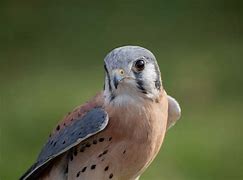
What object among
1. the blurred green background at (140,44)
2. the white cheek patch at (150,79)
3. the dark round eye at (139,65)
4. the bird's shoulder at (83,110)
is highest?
the dark round eye at (139,65)

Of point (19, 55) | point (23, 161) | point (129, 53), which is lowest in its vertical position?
point (23, 161)

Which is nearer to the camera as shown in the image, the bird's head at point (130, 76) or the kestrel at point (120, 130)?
the bird's head at point (130, 76)

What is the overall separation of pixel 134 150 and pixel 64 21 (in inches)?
230

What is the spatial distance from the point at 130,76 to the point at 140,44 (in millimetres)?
5204

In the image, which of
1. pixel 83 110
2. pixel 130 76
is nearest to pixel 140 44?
pixel 83 110

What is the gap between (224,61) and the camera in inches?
314

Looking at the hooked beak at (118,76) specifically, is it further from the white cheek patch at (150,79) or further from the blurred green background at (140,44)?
the blurred green background at (140,44)

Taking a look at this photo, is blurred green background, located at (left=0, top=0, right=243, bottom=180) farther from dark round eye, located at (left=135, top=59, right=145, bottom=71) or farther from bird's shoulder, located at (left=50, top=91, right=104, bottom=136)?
dark round eye, located at (left=135, top=59, right=145, bottom=71)

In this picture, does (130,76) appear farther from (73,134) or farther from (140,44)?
(140,44)

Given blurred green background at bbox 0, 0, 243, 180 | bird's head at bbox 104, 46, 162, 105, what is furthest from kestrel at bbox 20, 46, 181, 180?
blurred green background at bbox 0, 0, 243, 180

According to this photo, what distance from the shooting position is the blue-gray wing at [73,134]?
3.38m

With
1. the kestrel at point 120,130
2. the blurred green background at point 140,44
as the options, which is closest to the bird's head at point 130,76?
the kestrel at point 120,130

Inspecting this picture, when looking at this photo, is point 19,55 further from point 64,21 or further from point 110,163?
point 110,163

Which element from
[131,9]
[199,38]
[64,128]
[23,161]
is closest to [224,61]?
[199,38]
